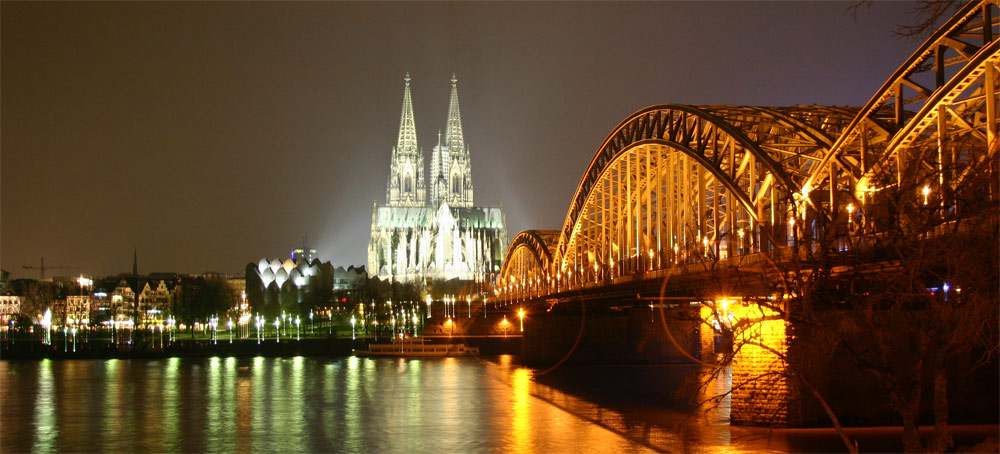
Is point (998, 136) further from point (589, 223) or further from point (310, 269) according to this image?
point (310, 269)

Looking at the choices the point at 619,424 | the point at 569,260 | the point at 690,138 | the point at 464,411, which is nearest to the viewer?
the point at 619,424

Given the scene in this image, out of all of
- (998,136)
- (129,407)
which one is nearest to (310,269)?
(129,407)

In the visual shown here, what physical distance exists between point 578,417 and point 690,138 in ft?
45.3

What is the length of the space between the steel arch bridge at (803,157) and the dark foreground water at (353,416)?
6190mm

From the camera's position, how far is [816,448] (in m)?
30.8

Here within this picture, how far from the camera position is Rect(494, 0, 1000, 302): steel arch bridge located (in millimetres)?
25219

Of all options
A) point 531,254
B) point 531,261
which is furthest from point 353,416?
point 531,261

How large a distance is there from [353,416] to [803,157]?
20.0m

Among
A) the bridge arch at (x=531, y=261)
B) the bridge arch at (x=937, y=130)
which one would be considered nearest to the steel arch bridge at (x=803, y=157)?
the bridge arch at (x=937, y=130)

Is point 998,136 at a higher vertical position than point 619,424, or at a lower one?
higher

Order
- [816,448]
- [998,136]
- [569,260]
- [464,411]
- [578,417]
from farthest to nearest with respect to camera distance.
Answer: [569,260] → [464,411] → [578,417] → [816,448] → [998,136]

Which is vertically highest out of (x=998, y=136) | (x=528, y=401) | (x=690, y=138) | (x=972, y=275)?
(x=690, y=138)

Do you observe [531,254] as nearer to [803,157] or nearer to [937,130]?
[803,157]

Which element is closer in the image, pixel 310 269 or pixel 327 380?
pixel 327 380
